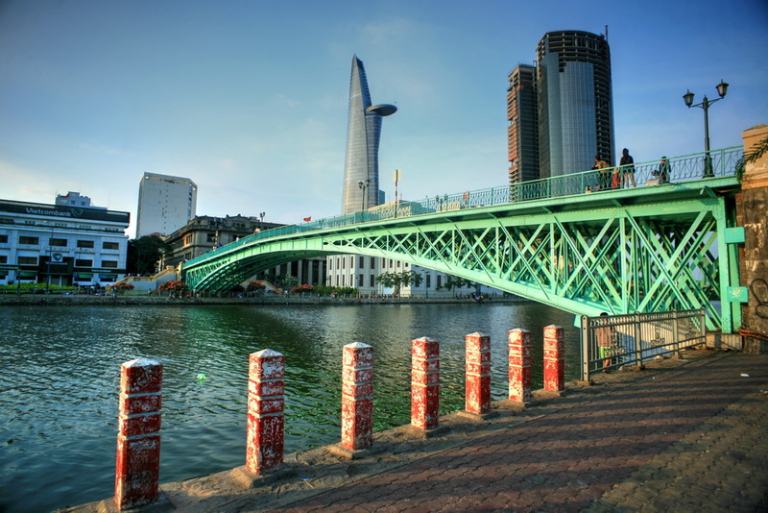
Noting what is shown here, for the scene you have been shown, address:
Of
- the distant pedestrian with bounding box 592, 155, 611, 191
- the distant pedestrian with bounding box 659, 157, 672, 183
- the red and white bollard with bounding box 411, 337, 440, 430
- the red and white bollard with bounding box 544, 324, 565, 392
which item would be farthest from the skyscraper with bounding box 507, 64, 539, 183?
the red and white bollard with bounding box 411, 337, 440, 430

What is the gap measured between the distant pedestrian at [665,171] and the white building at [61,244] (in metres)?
91.7

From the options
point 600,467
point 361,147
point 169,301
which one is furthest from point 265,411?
point 361,147

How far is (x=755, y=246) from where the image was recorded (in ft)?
45.2

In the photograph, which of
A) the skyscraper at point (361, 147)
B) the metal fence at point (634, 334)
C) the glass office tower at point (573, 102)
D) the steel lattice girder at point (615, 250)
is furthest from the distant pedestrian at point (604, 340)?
the skyscraper at point (361, 147)

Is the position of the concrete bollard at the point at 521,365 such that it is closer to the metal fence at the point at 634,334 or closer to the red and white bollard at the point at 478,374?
the red and white bollard at the point at 478,374

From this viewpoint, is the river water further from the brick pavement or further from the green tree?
the green tree

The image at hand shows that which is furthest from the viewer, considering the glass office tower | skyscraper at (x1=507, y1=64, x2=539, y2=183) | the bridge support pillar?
skyscraper at (x1=507, y1=64, x2=539, y2=183)

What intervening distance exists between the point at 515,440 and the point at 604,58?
184030 millimetres

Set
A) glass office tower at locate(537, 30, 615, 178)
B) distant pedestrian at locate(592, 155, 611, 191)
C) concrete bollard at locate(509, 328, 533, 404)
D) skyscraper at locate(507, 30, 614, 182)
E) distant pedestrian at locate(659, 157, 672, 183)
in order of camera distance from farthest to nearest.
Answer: skyscraper at locate(507, 30, 614, 182) < glass office tower at locate(537, 30, 615, 178) < distant pedestrian at locate(592, 155, 611, 191) < distant pedestrian at locate(659, 157, 672, 183) < concrete bollard at locate(509, 328, 533, 404)

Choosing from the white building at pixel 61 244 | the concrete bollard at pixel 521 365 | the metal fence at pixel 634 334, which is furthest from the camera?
the white building at pixel 61 244

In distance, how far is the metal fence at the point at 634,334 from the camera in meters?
10.6

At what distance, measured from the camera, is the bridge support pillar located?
13609mm

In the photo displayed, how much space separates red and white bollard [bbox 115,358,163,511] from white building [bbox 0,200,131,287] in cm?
9096

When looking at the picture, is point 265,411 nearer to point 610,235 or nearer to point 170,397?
point 170,397
